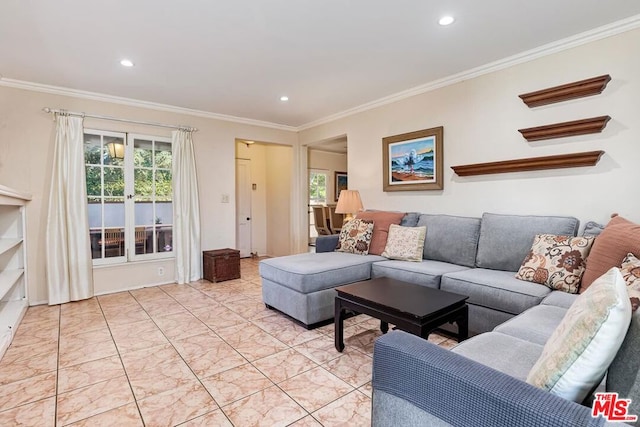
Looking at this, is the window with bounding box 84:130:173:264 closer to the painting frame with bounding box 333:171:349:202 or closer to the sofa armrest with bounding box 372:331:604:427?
the painting frame with bounding box 333:171:349:202

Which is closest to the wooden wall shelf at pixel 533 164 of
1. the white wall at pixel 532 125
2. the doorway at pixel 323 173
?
the white wall at pixel 532 125

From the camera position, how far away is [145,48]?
2752mm

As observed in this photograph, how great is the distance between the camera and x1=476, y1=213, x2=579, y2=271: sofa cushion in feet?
8.60

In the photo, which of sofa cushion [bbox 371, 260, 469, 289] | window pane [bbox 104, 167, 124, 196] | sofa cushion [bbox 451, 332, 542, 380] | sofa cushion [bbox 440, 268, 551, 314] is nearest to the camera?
sofa cushion [bbox 451, 332, 542, 380]

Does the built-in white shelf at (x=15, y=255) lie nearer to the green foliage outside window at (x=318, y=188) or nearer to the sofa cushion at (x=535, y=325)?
the sofa cushion at (x=535, y=325)

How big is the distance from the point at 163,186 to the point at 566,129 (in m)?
4.64

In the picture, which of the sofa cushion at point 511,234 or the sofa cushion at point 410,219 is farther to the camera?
the sofa cushion at point 410,219

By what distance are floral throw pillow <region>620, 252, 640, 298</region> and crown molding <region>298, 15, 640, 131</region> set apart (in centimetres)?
187

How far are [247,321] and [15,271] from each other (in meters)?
2.51

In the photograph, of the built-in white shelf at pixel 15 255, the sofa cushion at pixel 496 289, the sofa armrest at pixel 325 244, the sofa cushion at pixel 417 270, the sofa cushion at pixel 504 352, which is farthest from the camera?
the sofa armrest at pixel 325 244

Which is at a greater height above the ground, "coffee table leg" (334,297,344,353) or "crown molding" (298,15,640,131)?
"crown molding" (298,15,640,131)

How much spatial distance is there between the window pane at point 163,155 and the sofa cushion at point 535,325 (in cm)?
438

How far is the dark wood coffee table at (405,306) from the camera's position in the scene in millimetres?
1907

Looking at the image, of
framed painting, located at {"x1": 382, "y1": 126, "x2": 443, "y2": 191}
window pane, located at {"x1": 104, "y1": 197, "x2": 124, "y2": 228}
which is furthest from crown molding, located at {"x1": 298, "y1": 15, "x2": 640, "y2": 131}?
window pane, located at {"x1": 104, "y1": 197, "x2": 124, "y2": 228}
